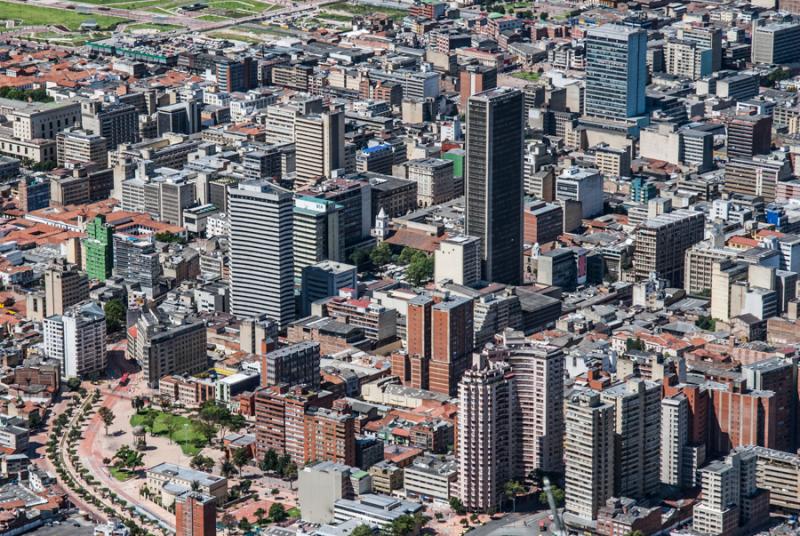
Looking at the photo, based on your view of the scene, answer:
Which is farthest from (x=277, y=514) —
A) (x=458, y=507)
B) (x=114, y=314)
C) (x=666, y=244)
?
(x=666, y=244)

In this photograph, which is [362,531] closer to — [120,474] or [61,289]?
[120,474]

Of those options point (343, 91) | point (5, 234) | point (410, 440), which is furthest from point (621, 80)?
point (410, 440)

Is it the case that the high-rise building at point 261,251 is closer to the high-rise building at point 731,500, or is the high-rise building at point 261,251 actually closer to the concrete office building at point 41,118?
the high-rise building at point 731,500

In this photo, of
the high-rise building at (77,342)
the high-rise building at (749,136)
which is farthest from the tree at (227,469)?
the high-rise building at (749,136)

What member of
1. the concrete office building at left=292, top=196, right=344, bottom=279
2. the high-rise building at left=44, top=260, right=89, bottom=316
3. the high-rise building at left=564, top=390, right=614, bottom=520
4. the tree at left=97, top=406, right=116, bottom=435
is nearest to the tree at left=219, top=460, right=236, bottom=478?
the tree at left=97, top=406, right=116, bottom=435

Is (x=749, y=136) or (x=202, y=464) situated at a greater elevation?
(x=749, y=136)

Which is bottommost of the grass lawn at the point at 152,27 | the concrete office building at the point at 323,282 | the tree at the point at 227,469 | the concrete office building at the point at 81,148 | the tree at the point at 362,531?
the tree at the point at 227,469

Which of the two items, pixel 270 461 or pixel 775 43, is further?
pixel 775 43
